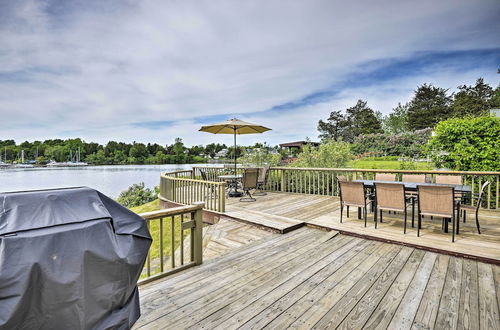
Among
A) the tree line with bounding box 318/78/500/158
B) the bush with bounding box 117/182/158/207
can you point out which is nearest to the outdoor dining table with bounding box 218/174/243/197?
the bush with bounding box 117/182/158/207

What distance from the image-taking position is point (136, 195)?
1546 cm

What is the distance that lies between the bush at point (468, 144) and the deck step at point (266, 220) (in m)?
5.34

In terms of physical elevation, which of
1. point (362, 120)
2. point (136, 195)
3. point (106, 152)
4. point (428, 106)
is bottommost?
point (136, 195)

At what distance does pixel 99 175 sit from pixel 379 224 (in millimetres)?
14611

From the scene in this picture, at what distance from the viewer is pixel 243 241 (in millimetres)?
4234

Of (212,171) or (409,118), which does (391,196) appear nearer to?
(212,171)

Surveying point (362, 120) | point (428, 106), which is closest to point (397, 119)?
point (428, 106)

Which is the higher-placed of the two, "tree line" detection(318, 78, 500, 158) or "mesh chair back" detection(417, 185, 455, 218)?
"tree line" detection(318, 78, 500, 158)

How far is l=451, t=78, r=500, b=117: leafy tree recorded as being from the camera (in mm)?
27641

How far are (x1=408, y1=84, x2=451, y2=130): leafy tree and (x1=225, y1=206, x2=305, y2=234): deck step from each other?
1383 inches

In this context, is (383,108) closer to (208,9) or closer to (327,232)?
(208,9)

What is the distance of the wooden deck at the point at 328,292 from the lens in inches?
79.1

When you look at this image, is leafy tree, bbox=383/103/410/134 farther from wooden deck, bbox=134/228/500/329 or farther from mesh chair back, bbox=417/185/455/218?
wooden deck, bbox=134/228/500/329

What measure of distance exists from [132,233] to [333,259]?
8.49 feet
